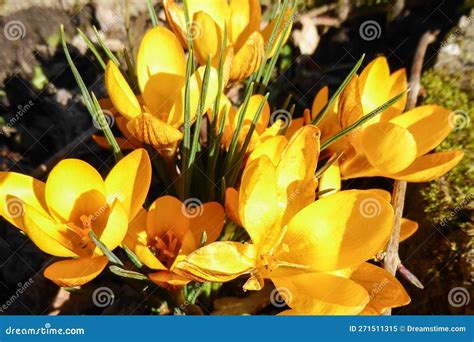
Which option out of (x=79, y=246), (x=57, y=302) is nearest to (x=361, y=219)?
(x=79, y=246)

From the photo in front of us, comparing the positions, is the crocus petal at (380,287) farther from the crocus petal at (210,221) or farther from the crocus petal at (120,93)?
the crocus petal at (120,93)

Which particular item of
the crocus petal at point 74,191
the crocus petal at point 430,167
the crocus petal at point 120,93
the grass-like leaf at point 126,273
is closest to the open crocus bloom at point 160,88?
the crocus petal at point 120,93

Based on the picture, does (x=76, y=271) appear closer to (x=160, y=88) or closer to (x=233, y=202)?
(x=233, y=202)

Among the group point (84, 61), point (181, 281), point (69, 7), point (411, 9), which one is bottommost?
point (181, 281)

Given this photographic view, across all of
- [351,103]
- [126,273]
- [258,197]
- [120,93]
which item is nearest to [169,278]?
[126,273]

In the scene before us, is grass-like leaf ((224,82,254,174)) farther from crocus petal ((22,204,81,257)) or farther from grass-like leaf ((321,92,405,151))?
crocus petal ((22,204,81,257))
